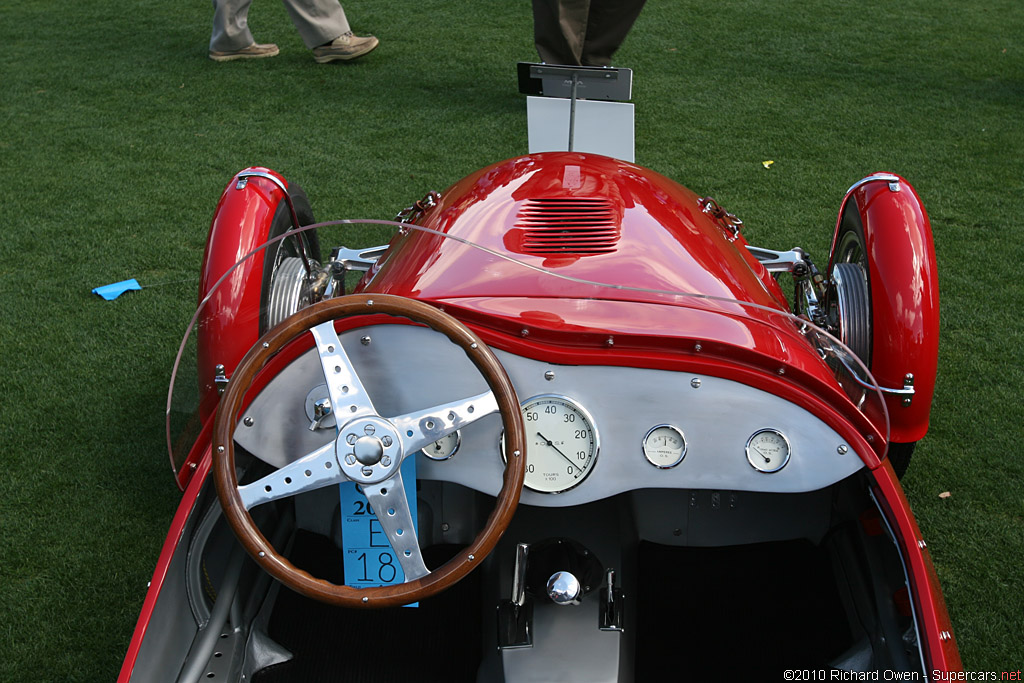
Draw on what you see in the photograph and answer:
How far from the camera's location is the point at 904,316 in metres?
2.31

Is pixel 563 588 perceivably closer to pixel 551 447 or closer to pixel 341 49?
pixel 551 447

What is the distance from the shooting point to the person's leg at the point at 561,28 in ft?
15.4

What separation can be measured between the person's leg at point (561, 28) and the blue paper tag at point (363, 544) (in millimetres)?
3469

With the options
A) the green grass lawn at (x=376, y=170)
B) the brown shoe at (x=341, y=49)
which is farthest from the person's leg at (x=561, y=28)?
the brown shoe at (x=341, y=49)

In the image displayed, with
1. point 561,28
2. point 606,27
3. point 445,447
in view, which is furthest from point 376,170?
point 445,447

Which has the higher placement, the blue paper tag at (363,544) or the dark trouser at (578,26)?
the dark trouser at (578,26)

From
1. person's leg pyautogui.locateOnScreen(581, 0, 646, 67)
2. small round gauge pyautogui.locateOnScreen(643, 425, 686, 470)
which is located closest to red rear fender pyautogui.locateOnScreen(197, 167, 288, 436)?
small round gauge pyautogui.locateOnScreen(643, 425, 686, 470)

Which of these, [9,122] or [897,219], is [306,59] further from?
[897,219]

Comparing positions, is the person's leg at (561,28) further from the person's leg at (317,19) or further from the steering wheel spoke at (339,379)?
the steering wheel spoke at (339,379)

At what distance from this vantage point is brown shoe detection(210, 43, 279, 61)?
6219mm

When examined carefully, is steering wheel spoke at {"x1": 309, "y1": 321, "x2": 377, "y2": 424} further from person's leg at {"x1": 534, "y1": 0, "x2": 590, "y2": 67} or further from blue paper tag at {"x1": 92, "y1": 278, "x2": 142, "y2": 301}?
person's leg at {"x1": 534, "y1": 0, "x2": 590, "y2": 67}

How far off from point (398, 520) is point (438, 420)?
0.18 meters

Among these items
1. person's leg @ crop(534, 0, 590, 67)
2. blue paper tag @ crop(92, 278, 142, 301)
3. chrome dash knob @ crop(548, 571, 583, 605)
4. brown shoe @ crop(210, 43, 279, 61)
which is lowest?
chrome dash knob @ crop(548, 571, 583, 605)

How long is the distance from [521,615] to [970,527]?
1423 millimetres
